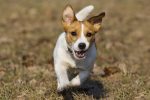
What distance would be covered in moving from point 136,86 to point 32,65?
2.73 metres

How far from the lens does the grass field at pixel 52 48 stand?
812 cm

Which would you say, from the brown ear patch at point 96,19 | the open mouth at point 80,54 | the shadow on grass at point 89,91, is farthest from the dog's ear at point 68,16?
the shadow on grass at point 89,91

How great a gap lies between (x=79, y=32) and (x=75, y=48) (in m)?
0.26

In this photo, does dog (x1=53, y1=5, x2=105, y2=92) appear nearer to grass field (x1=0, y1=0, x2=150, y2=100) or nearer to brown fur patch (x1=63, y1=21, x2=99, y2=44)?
brown fur patch (x1=63, y1=21, x2=99, y2=44)

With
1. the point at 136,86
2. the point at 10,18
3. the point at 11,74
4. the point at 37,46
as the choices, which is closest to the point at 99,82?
the point at 136,86

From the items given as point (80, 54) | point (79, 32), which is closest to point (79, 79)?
point (80, 54)

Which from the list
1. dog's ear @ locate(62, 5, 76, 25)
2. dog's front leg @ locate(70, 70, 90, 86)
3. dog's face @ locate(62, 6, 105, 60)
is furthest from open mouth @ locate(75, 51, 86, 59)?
dog's ear @ locate(62, 5, 76, 25)

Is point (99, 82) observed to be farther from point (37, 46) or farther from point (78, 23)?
point (37, 46)

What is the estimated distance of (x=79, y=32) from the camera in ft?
24.8

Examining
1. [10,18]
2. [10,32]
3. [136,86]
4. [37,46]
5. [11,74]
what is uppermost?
[10,18]

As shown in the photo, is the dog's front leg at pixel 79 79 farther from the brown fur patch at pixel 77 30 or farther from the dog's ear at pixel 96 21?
the dog's ear at pixel 96 21

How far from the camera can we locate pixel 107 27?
1531cm

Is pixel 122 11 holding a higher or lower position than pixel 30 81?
higher

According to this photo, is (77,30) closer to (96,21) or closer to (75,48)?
(75,48)
